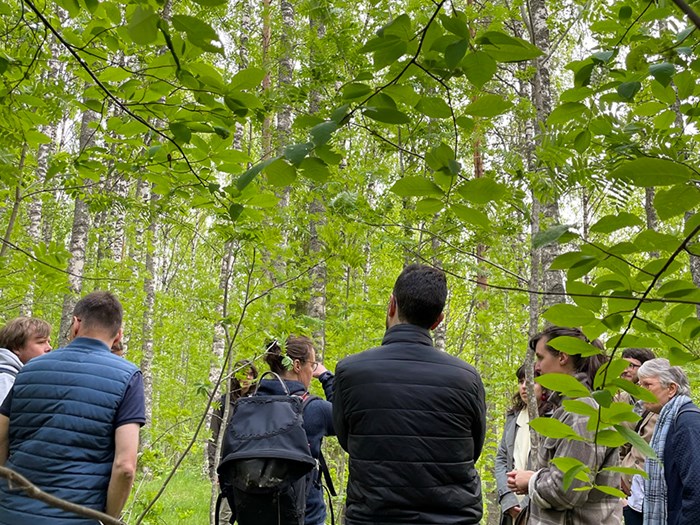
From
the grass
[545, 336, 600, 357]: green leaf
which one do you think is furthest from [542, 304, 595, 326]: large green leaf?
the grass

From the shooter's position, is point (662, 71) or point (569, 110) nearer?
point (662, 71)

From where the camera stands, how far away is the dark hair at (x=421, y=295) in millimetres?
2539

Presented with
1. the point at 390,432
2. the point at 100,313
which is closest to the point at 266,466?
the point at 390,432

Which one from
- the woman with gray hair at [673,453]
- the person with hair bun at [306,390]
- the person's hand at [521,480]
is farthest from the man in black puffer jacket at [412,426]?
the woman with gray hair at [673,453]

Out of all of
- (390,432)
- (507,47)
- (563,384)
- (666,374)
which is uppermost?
(507,47)

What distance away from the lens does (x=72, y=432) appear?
104 inches

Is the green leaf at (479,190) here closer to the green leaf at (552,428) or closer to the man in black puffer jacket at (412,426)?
the green leaf at (552,428)

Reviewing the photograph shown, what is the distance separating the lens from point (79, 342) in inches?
111

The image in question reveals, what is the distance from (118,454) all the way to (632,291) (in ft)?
7.97

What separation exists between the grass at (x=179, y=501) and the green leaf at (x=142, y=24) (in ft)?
14.4

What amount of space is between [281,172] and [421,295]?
172cm

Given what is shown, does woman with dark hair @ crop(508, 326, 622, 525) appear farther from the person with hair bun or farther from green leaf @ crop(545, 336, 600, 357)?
green leaf @ crop(545, 336, 600, 357)

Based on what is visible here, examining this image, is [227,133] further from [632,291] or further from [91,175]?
[91,175]

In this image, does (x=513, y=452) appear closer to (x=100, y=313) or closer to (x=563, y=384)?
(x=100, y=313)
